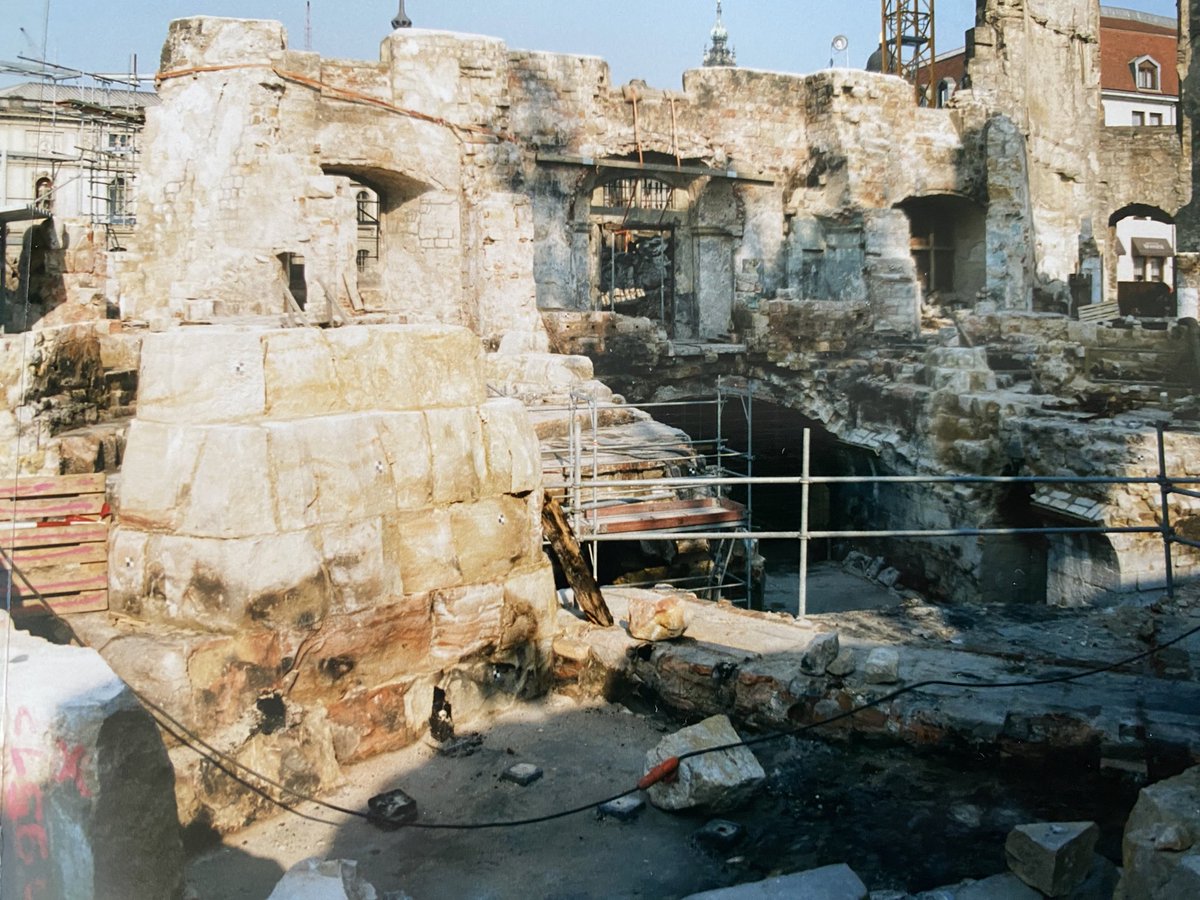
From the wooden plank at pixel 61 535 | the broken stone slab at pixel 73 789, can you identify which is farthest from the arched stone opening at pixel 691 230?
the broken stone slab at pixel 73 789

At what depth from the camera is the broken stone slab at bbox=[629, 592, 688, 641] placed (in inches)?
165

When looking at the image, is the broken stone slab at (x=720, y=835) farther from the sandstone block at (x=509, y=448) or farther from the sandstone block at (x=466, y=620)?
the sandstone block at (x=509, y=448)

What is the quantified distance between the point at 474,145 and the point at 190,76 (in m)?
3.86

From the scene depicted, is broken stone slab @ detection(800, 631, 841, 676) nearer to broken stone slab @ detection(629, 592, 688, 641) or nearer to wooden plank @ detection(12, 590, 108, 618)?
broken stone slab @ detection(629, 592, 688, 641)

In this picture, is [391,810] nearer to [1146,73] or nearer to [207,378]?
[207,378]

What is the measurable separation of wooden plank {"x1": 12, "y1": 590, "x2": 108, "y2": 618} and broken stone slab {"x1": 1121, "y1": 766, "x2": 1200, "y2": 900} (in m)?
3.27

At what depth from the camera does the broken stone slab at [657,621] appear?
420 cm

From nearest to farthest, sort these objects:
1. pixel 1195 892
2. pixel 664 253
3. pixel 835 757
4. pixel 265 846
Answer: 1. pixel 1195 892
2. pixel 265 846
3. pixel 835 757
4. pixel 664 253

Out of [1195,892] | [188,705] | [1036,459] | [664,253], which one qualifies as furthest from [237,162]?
[1195,892]

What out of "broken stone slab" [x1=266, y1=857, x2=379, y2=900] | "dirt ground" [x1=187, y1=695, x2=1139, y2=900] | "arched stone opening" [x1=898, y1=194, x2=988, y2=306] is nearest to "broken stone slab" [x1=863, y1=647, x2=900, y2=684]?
"dirt ground" [x1=187, y1=695, x2=1139, y2=900]

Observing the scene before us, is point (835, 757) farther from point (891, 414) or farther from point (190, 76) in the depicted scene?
point (190, 76)

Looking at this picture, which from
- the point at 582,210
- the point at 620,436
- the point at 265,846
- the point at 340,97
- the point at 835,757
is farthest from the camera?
the point at 582,210

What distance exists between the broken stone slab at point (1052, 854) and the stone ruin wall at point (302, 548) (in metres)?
2.01

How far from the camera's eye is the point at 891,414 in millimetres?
12758
